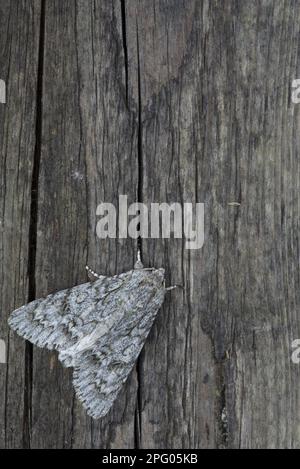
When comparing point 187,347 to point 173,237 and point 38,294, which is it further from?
point 38,294

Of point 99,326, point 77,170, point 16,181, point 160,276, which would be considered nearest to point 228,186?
point 160,276

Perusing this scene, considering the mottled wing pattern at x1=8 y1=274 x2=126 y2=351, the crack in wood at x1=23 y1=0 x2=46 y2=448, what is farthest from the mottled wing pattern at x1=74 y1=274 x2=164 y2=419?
the crack in wood at x1=23 y1=0 x2=46 y2=448

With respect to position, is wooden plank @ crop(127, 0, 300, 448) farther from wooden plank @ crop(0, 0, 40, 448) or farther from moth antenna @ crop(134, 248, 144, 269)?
wooden plank @ crop(0, 0, 40, 448)

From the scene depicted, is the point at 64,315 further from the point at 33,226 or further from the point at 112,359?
the point at 33,226

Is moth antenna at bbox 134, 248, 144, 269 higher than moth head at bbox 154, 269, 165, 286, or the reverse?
moth antenna at bbox 134, 248, 144, 269

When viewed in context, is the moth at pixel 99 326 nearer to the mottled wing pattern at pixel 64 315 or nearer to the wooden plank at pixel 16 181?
the mottled wing pattern at pixel 64 315

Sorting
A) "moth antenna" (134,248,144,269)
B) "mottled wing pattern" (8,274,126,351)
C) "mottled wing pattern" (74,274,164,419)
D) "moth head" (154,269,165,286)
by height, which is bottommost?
"mottled wing pattern" (74,274,164,419)
